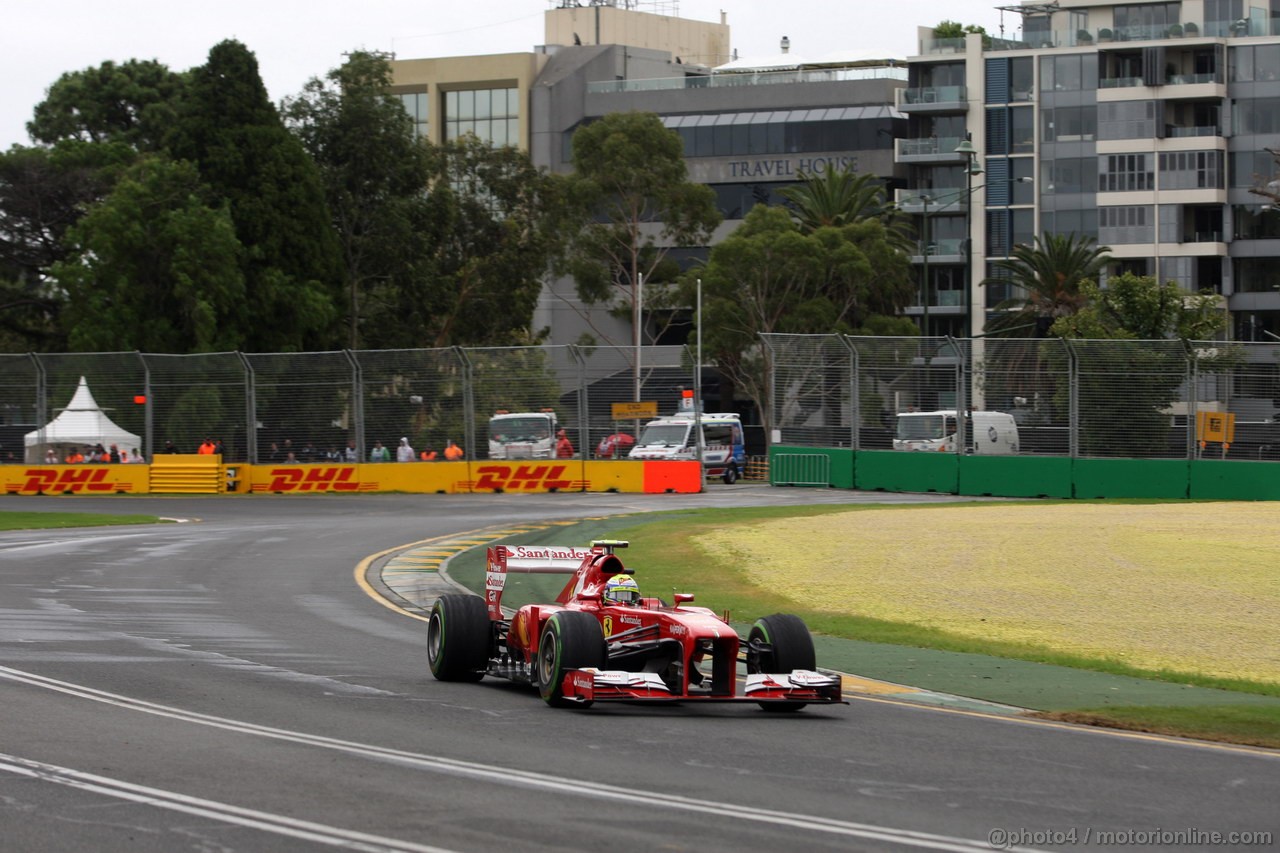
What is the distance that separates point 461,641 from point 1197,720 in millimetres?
5855

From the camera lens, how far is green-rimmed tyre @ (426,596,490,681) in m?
13.4

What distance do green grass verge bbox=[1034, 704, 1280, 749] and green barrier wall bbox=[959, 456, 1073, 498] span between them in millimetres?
29859

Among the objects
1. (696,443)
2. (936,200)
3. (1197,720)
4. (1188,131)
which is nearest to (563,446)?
(696,443)

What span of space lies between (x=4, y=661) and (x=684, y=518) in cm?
2102

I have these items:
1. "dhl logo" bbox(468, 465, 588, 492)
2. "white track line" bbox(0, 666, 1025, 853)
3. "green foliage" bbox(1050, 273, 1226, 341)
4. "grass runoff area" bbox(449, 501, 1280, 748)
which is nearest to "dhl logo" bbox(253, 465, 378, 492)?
"dhl logo" bbox(468, 465, 588, 492)

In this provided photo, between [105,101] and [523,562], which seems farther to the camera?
[105,101]

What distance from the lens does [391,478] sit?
45.0 metres

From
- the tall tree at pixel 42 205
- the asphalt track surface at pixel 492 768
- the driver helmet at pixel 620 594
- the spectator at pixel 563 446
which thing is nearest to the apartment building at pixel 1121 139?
the spectator at pixel 563 446

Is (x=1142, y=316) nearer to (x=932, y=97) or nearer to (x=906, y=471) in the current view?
(x=906, y=471)

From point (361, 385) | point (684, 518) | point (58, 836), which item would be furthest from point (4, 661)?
point (361, 385)

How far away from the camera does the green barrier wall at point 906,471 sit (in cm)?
4353

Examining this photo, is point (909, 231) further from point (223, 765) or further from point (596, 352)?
point (223, 765)

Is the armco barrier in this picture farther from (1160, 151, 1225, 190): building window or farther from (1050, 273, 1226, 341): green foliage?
(1160, 151, 1225, 190): building window

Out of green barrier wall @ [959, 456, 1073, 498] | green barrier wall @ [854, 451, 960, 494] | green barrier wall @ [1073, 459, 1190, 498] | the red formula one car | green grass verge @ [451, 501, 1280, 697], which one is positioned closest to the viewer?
the red formula one car
